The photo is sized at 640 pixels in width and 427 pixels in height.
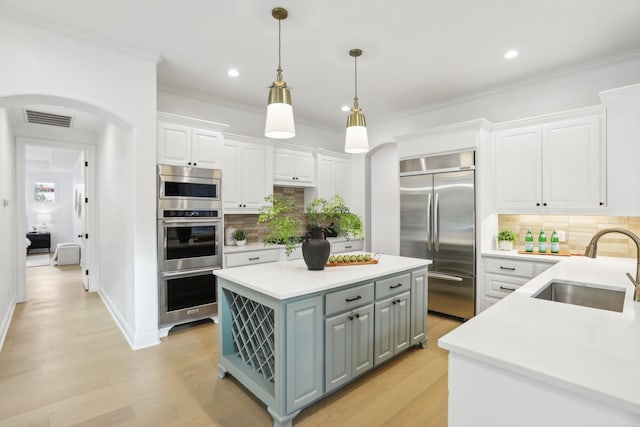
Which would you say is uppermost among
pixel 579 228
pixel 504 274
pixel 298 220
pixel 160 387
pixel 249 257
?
pixel 298 220

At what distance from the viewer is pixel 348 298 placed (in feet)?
7.35

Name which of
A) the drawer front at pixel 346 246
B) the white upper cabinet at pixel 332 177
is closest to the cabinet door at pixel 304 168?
the white upper cabinet at pixel 332 177

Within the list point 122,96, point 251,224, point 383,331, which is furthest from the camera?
point 251,224

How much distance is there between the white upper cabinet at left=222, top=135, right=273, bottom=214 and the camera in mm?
4004

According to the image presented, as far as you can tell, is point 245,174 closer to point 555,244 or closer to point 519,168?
point 519,168

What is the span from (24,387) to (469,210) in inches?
171

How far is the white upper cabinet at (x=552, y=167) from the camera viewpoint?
3088mm

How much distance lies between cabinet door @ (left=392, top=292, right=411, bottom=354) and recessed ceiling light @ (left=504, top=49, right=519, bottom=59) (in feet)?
8.00

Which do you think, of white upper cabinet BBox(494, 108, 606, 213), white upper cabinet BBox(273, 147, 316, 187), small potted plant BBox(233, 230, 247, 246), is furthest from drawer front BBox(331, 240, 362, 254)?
white upper cabinet BBox(494, 108, 606, 213)

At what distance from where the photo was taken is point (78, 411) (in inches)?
84.8

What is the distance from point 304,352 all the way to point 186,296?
205 centimetres

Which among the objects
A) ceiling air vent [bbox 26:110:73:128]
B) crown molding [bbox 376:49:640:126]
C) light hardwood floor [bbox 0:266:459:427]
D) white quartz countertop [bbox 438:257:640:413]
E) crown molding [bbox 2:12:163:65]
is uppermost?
crown molding [bbox 376:49:640:126]

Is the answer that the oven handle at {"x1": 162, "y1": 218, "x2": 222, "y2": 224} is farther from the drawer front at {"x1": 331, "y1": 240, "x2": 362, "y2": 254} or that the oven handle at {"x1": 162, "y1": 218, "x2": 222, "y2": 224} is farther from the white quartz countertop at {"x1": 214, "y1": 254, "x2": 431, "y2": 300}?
the drawer front at {"x1": 331, "y1": 240, "x2": 362, "y2": 254}

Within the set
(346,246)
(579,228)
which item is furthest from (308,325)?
(579,228)
